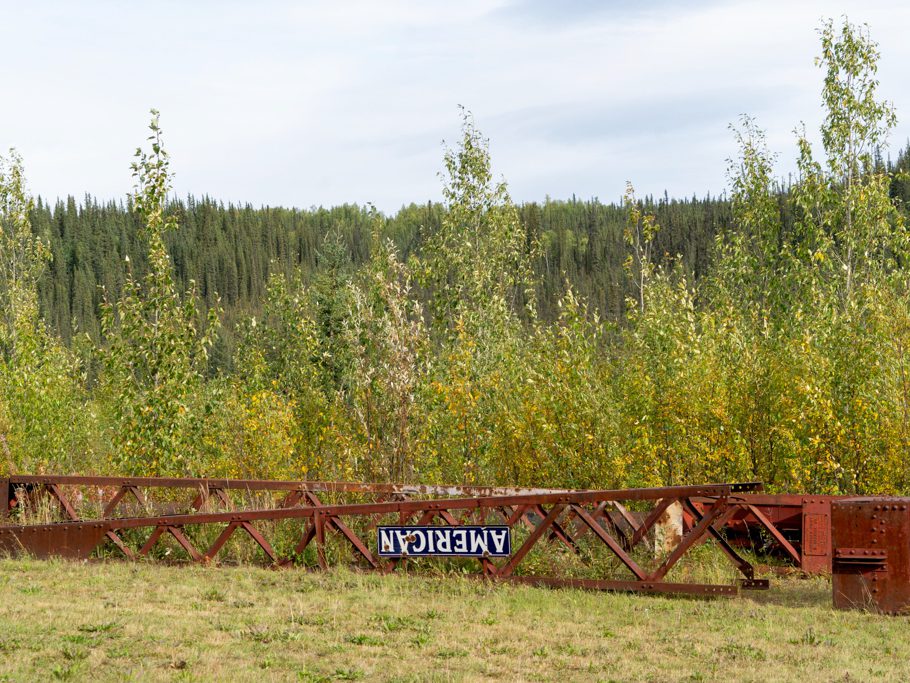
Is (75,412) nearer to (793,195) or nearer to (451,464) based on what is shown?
(451,464)

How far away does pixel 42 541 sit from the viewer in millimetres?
13570

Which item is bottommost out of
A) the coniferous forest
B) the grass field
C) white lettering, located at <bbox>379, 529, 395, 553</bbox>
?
the grass field

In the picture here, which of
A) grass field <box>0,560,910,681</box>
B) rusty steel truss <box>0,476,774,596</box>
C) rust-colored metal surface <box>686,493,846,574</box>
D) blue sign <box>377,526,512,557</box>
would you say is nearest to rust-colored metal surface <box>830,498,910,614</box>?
grass field <box>0,560,910,681</box>

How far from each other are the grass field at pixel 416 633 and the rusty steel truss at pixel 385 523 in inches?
26.7

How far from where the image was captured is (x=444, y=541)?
11688 millimetres

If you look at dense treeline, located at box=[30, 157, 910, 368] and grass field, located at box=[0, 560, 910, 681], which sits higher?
dense treeline, located at box=[30, 157, 910, 368]

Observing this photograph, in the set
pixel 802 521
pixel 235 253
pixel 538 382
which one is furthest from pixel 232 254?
pixel 802 521

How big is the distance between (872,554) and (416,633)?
4.77 meters

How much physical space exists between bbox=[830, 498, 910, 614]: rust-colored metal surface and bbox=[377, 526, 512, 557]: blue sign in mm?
3715

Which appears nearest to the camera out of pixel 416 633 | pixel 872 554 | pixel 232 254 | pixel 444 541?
pixel 416 633

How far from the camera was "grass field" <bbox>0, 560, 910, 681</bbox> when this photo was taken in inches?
299

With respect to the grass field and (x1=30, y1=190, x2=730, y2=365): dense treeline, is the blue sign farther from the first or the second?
(x1=30, y1=190, x2=730, y2=365): dense treeline

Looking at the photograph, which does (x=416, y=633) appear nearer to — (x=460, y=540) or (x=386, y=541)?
(x=460, y=540)

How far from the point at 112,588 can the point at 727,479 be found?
10.3 m
